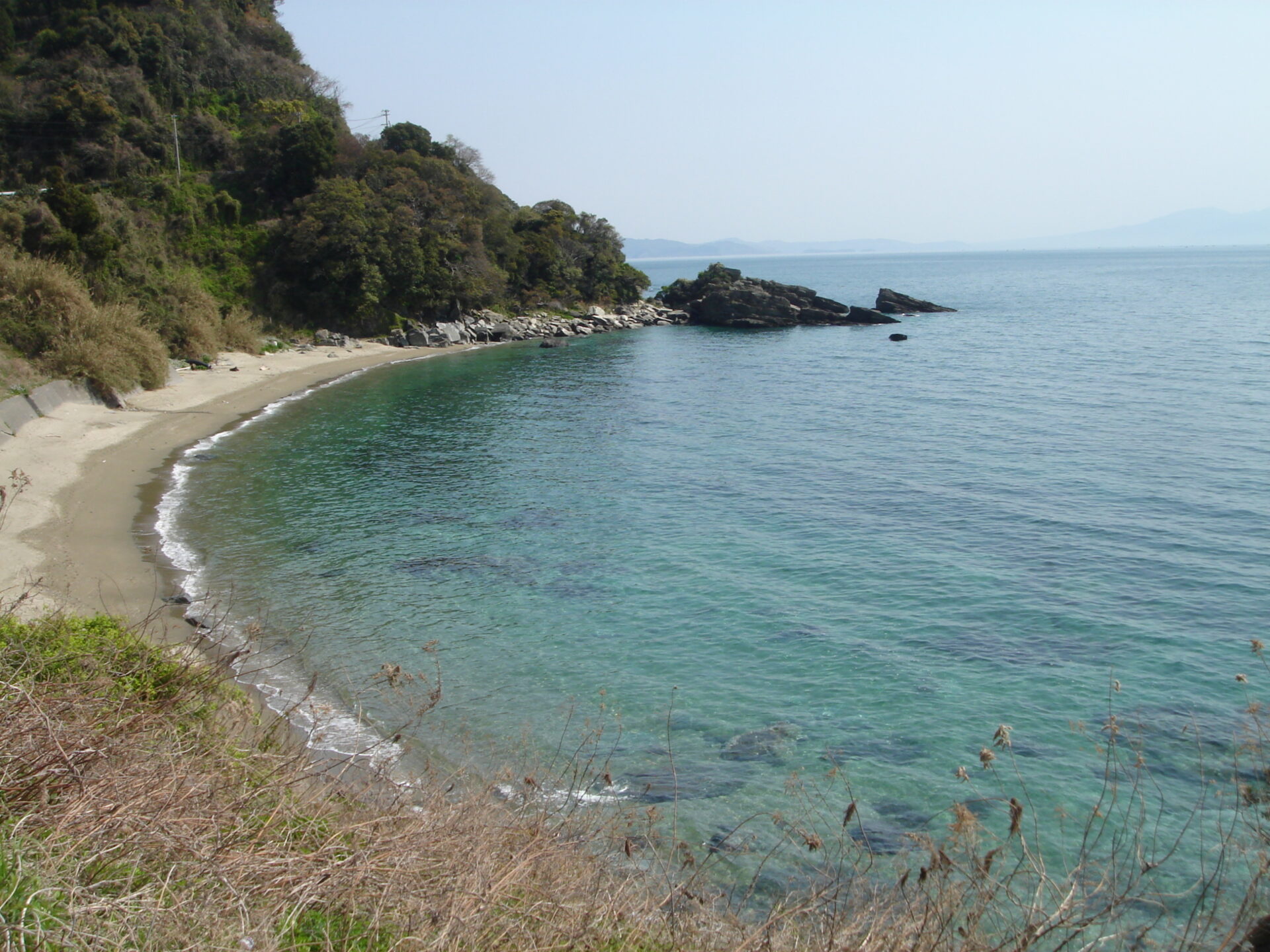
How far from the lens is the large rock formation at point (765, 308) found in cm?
8519

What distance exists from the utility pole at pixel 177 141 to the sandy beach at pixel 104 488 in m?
27.3

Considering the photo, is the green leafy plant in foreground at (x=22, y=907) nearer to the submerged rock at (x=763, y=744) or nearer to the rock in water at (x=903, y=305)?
the submerged rock at (x=763, y=744)

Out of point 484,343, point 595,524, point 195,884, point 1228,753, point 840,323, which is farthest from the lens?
point 840,323

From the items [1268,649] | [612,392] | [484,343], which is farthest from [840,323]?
[1268,649]

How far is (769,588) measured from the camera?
18.0 meters

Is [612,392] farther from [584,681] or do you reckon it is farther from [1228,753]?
[1228,753]

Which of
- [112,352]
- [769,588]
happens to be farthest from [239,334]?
[769,588]

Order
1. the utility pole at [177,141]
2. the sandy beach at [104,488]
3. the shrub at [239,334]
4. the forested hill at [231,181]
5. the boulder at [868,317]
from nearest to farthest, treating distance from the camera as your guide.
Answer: the sandy beach at [104,488], the shrub at [239,334], the forested hill at [231,181], the utility pole at [177,141], the boulder at [868,317]

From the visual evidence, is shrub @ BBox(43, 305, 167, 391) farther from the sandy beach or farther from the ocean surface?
the ocean surface

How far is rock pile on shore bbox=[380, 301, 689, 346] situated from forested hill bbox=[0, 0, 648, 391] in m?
1.88

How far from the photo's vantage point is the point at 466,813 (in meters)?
6.30

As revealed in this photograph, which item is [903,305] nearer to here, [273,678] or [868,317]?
[868,317]

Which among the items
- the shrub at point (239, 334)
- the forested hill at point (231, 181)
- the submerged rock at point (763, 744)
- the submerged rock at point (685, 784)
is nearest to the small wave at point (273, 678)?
the submerged rock at point (685, 784)

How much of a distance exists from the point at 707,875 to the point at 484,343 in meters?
61.5
